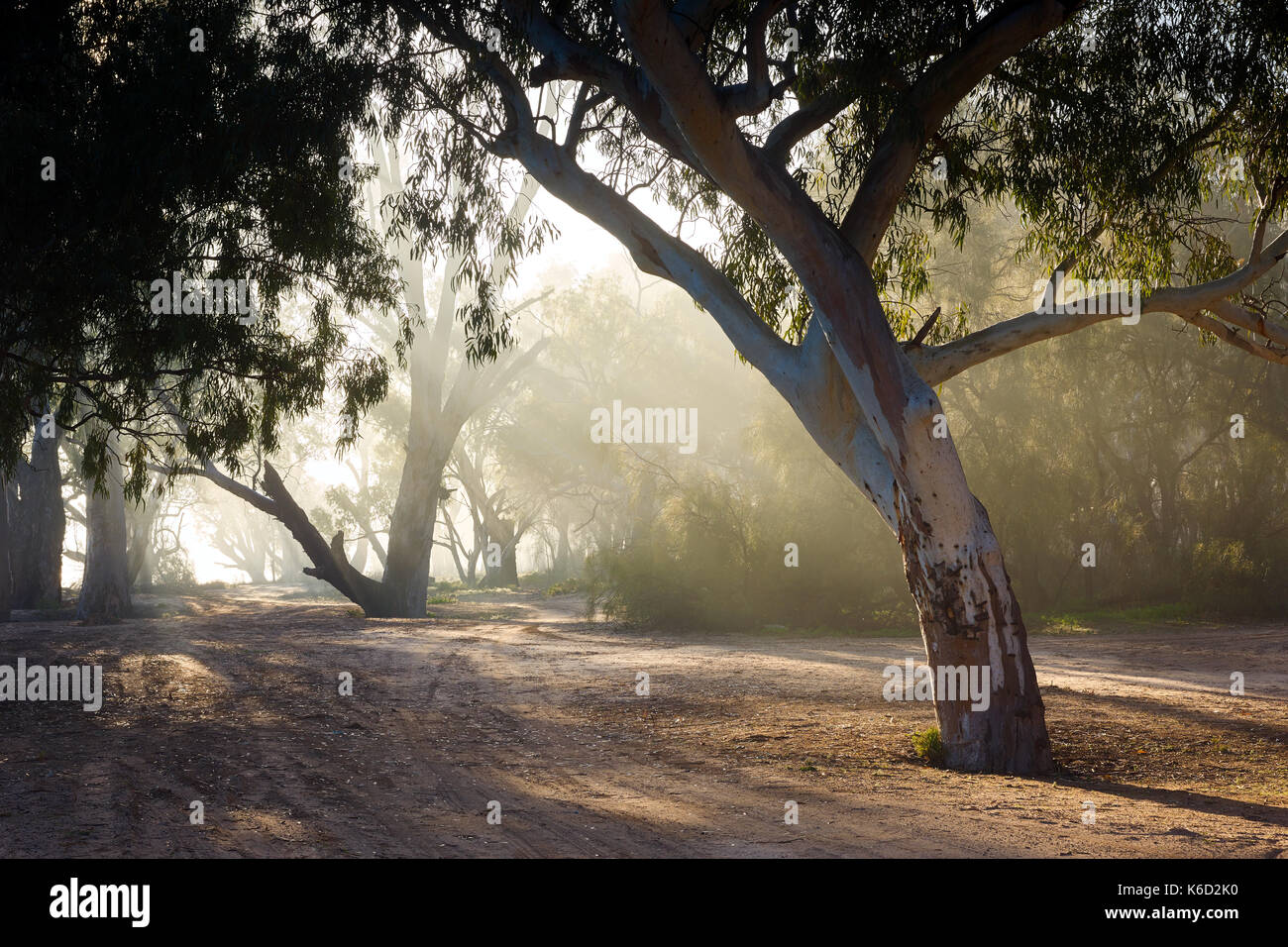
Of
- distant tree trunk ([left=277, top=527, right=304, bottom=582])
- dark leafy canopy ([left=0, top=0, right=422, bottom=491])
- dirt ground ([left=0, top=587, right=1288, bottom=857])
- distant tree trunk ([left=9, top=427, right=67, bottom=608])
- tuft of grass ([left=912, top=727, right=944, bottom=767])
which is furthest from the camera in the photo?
distant tree trunk ([left=277, top=527, right=304, bottom=582])

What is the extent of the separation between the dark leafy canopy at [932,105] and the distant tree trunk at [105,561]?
14.7 m

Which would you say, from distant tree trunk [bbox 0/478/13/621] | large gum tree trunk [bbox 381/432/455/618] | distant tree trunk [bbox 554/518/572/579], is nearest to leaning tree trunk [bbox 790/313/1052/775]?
large gum tree trunk [bbox 381/432/455/618]

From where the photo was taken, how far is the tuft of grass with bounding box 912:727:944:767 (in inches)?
288

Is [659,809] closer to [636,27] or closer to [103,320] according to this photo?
[636,27]

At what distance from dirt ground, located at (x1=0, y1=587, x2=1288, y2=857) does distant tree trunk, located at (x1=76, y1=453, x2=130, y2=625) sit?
6.67m

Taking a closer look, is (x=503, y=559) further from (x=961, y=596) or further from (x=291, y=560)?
(x=961, y=596)

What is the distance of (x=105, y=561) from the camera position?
21.1m

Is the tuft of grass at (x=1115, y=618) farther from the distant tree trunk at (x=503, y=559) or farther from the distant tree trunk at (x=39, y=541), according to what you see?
the distant tree trunk at (x=503, y=559)

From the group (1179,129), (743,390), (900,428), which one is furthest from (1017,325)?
(743,390)

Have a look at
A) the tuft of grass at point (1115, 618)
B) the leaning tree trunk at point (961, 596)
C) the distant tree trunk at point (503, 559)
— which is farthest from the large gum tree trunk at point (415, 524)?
the distant tree trunk at point (503, 559)

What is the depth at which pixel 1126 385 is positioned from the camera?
21.4 meters

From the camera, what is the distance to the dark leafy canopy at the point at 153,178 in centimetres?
940

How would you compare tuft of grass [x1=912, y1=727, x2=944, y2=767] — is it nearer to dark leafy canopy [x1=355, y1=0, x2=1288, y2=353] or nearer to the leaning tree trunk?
the leaning tree trunk

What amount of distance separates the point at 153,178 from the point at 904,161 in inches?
268
